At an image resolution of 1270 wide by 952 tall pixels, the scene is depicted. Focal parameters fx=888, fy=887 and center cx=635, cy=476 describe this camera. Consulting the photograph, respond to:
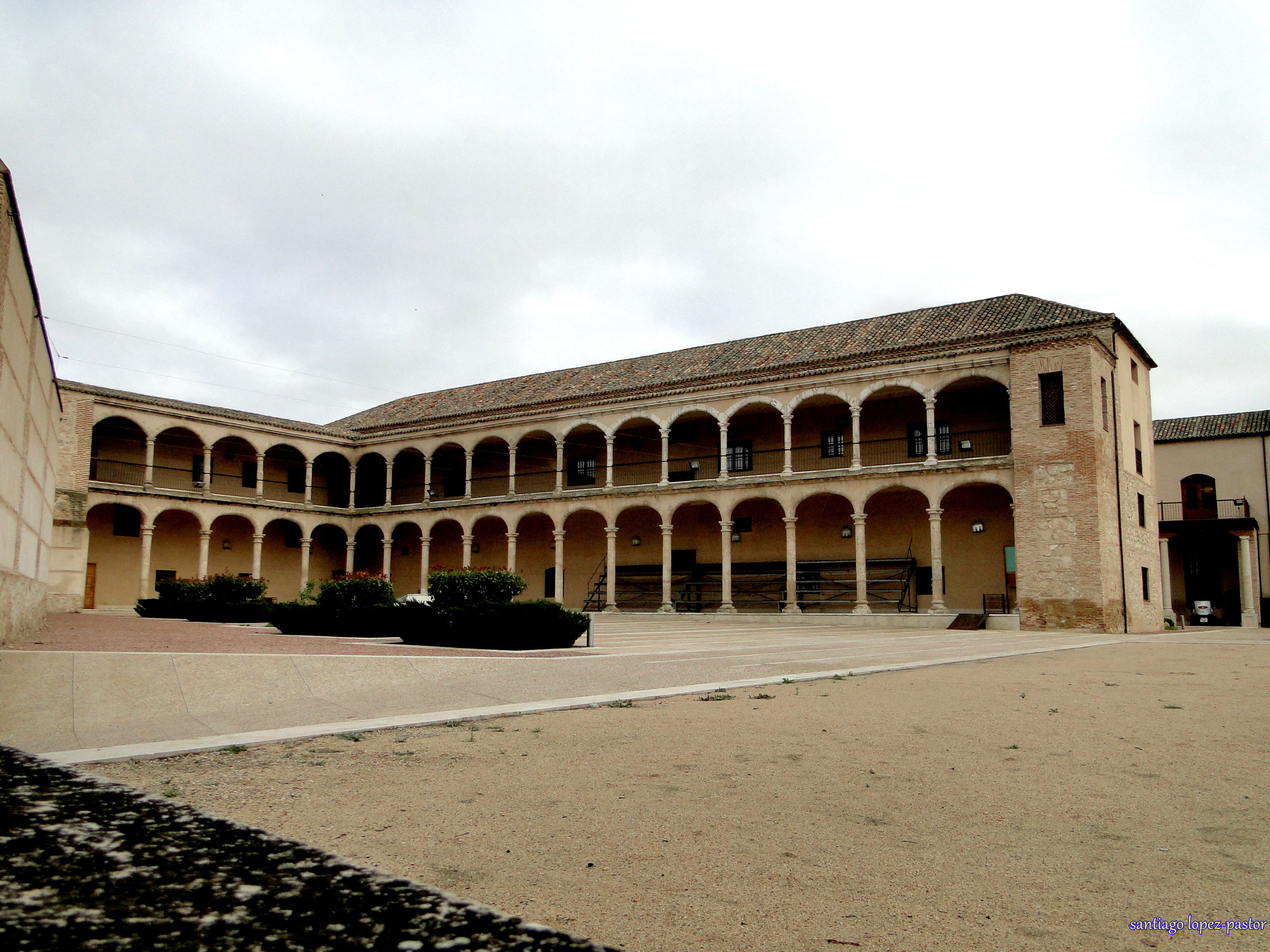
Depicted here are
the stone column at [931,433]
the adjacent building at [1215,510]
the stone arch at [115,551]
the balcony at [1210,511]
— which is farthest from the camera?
the balcony at [1210,511]

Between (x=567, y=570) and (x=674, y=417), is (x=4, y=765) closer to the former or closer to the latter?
(x=674, y=417)

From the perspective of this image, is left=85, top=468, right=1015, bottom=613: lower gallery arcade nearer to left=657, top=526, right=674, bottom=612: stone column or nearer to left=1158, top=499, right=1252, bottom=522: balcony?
left=657, top=526, right=674, bottom=612: stone column

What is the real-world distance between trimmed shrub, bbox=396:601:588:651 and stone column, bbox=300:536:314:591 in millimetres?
25245

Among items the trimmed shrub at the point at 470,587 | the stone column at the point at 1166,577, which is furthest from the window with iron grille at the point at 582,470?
the trimmed shrub at the point at 470,587

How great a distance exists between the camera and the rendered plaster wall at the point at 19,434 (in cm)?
784

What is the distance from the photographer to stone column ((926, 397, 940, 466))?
26.2 m

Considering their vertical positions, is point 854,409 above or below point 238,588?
above

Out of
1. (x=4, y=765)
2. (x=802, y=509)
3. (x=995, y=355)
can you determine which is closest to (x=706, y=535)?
(x=802, y=509)

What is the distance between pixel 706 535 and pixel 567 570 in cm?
636

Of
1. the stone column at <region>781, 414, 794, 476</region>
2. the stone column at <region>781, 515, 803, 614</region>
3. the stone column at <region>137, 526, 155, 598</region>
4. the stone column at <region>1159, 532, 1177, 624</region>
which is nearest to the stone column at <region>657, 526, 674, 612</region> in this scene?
the stone column at <region>781, 515, 803, 614</region>

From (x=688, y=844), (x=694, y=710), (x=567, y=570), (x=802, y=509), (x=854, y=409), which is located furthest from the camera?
(x=567, y=570)

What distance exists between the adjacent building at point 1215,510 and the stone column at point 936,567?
45.7 feet

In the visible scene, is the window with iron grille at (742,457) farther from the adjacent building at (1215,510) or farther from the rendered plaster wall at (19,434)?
the rendered plaster wall at (19,434)

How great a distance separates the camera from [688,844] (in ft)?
11.4
